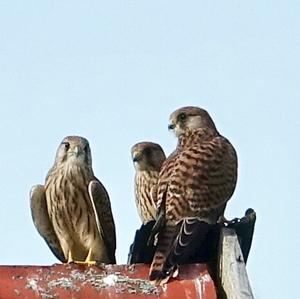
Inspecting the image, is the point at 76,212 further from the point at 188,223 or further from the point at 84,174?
the point at 188,223

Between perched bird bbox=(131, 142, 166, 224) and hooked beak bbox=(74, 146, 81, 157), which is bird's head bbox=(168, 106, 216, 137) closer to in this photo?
perched bird bbox=(131, 142, 166, 224)

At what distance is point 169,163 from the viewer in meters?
7.11

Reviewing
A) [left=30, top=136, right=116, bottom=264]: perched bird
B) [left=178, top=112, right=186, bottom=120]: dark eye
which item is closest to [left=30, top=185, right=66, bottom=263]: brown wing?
[left=30, top=136, right=116, bottom=264]: perched bird

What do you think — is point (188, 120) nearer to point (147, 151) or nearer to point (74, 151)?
point (74, 151)

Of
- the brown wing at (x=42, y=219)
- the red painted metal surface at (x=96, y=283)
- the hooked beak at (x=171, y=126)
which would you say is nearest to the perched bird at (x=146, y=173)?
the hooked beak at (x=171, y=126)

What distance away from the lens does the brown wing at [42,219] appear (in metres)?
8.03

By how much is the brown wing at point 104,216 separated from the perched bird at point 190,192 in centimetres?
66

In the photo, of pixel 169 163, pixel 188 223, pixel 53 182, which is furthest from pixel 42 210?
pixel 188 223

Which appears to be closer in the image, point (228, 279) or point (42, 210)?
point (228, 279)

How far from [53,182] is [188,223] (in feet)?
6.47

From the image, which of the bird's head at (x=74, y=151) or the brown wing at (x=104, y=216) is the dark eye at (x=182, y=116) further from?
the brown wing at (x=104, y=216)

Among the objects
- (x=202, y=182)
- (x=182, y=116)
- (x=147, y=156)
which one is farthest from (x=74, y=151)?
(x=202, y=182)

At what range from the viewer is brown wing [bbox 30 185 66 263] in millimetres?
8031

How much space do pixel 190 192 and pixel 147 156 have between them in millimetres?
2794
